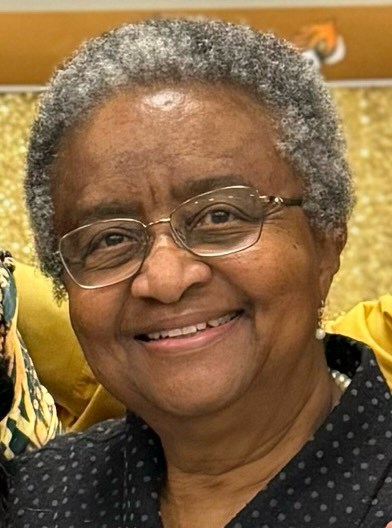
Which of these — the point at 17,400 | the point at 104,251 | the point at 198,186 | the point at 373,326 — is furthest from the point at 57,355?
the point at 198,186

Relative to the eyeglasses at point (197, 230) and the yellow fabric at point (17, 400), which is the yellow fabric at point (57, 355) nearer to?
the yellow fabric at point (17, 400)

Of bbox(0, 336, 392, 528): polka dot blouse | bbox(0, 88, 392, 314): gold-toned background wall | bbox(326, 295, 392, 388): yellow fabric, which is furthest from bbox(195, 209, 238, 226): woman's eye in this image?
bbox(0, 88, 392, 314): gold-toned background wall

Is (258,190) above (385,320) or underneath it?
above

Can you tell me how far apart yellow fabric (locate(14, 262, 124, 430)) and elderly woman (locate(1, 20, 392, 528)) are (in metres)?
0.49

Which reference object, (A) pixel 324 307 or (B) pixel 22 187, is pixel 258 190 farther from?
(B) pixel 22 187

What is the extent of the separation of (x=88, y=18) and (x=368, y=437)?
1799 mm

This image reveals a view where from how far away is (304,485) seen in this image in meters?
1.19

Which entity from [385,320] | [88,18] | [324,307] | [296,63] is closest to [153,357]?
[324,307]

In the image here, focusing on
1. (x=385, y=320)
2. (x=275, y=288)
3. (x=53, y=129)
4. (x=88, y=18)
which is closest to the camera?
(x=275, y=288)

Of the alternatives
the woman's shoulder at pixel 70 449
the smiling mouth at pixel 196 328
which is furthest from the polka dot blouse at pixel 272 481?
Answer: the smiling mouth at pixel 196 328

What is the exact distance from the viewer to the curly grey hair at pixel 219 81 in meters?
1.20

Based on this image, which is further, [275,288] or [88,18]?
[88,18]

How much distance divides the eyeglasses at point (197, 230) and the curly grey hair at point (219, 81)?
0.06m

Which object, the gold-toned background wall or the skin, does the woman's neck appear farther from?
the gold-toned background wall
